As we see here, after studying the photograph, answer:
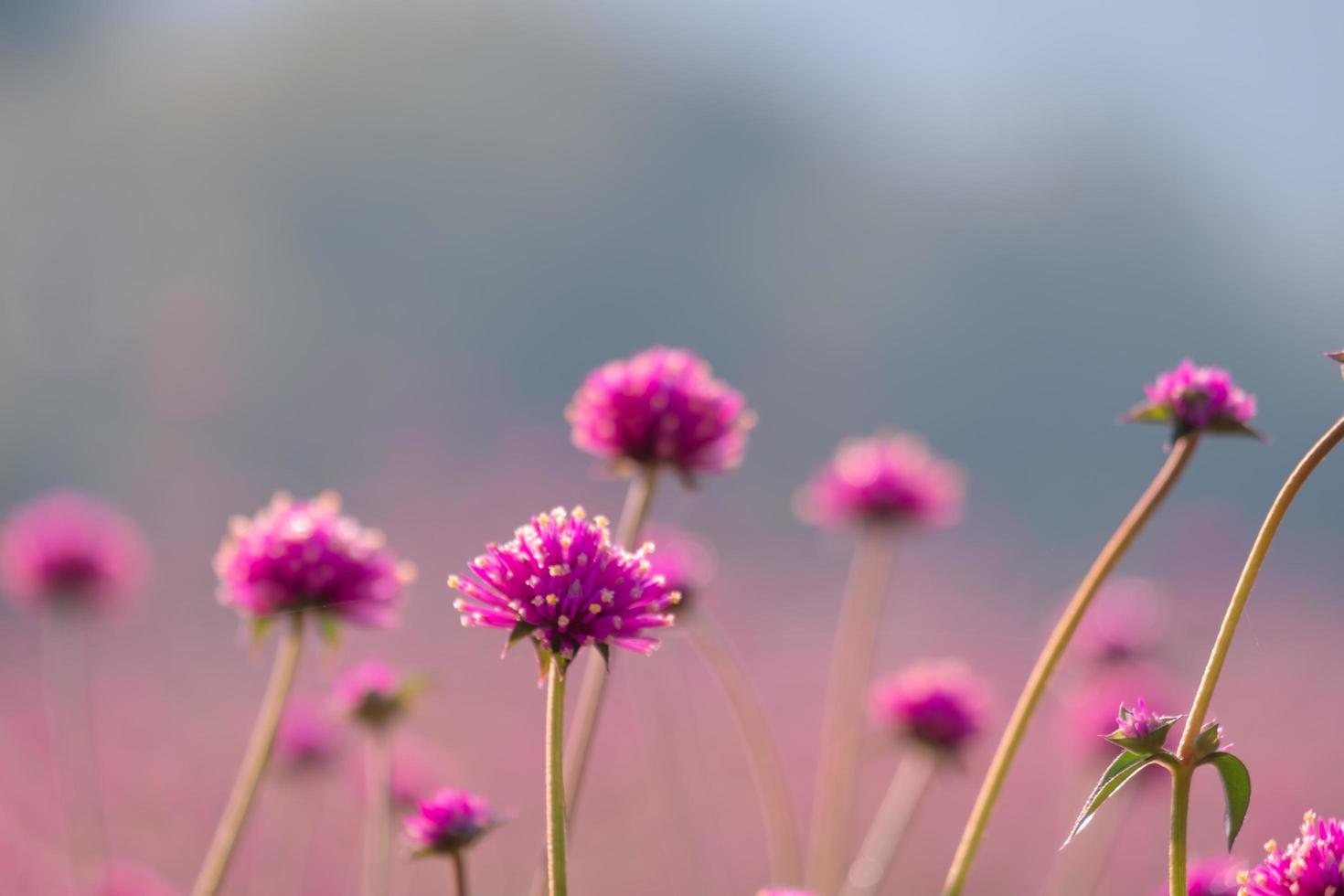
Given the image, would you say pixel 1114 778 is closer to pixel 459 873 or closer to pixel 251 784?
pixel 459 873

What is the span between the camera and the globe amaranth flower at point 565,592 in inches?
45.7

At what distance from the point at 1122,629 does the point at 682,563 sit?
138 centimetres

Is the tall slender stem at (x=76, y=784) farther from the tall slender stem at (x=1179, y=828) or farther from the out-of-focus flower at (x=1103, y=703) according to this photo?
the out-of-focus flower at (x=1103, y=703)

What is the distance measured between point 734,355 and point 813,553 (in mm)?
4816

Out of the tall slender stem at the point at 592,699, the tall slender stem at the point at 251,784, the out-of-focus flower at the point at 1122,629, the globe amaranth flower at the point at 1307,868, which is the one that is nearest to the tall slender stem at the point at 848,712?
the tall slender stem at the point at 592,699

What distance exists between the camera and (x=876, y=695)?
8.70 ft

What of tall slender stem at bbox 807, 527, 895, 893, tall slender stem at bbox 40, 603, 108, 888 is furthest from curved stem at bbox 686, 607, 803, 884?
tall slender stem at bbox 40, 603, 108, 888

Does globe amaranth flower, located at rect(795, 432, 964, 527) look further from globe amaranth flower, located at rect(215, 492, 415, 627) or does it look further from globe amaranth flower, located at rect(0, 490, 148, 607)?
globe amaranth flower, located at rect(0, 490, 148, 607)

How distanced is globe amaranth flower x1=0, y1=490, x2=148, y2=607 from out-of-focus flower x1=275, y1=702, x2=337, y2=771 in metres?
0.85

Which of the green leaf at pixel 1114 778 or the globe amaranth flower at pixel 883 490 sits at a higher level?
the globe amaranth flower at pixel 883 490

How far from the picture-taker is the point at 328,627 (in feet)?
5.84

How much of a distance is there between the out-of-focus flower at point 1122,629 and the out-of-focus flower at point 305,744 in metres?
1.98

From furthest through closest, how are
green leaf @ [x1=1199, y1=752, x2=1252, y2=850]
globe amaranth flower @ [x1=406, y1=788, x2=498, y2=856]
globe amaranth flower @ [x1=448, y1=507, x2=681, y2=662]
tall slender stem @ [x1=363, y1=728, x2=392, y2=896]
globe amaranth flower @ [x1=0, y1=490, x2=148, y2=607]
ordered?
globe amaranth flower @ [x1=0, y1=490, x2=148, y2=607]
tall slender stem @ [x1=363, y1=728, x2=392, y2=896]
globe amaranth flower @ [x1=406, y1=788, x2=498, y2=856]
globe amaranth flower @ [x1=448, y1=507, x2=681, y2=662]
green leaf @ [x1=1199, y1=752, x2=1252, y2=850]

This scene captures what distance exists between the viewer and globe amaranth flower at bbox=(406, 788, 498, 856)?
4.50ft
